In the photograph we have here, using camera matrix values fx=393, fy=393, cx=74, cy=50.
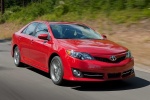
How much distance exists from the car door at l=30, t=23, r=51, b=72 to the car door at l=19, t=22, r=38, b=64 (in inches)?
11.0

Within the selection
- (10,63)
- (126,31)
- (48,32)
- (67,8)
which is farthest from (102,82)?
(67,8)

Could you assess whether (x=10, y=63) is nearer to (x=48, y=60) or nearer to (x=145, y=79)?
(x=48, y=60)

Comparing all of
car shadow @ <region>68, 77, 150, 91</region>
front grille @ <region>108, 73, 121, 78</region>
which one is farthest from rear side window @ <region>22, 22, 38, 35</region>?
front grille @ <region>108, 73, 121, 78</region>

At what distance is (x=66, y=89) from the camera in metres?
8.34

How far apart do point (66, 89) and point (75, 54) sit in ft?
2.53

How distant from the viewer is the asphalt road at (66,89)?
761 cm

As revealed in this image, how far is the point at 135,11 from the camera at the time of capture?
21516 millimetres

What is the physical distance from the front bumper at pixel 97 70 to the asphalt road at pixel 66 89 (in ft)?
0.84

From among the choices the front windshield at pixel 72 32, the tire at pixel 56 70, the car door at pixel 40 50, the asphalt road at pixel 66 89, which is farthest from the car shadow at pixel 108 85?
the front windshield at pixel 72 32

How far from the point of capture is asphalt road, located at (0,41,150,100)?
7.61 metres

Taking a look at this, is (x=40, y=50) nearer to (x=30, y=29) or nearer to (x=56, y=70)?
(x=56, y=70)

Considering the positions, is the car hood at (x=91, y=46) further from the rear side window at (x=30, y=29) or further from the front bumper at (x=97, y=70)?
the rear side window at (x=30, y=29)

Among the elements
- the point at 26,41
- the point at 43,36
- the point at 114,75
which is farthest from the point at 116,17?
the point at 114,75

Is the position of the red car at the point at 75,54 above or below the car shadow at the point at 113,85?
above
